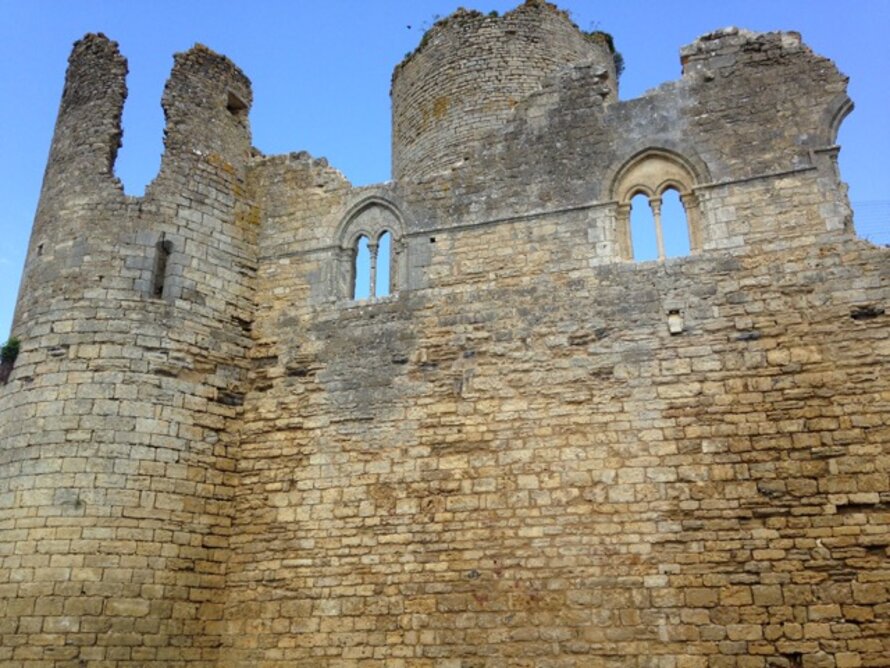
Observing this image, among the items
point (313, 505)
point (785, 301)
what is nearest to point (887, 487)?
point (785, 301)

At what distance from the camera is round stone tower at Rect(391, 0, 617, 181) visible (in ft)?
42.1

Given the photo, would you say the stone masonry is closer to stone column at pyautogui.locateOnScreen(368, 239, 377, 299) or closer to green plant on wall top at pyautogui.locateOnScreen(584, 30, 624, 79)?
stone column at pyautogui.locateOnScreen(368, 239, 377, 299)

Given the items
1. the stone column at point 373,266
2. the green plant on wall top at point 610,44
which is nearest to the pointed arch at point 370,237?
the stone column at point 373,266

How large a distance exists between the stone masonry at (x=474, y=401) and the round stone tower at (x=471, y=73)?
3.05 meters

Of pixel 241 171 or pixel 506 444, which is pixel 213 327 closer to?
pixel 241 171

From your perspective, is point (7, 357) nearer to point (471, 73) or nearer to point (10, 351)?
point (10, 351)

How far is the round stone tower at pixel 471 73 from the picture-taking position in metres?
12.8

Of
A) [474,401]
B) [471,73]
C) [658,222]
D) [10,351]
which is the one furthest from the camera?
[471,73]

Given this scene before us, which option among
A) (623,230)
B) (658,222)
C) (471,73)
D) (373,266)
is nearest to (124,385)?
(373,266)

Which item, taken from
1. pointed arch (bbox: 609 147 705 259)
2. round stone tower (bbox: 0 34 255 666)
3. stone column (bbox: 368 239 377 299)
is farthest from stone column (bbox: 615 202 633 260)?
round stone tower (bbox: 0 34 255 666)

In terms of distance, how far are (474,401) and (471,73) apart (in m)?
6.53

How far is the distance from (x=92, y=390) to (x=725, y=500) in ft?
20.4

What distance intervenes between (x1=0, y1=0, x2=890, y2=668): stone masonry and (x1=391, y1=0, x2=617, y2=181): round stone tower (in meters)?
3.05

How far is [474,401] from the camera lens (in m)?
8.62
